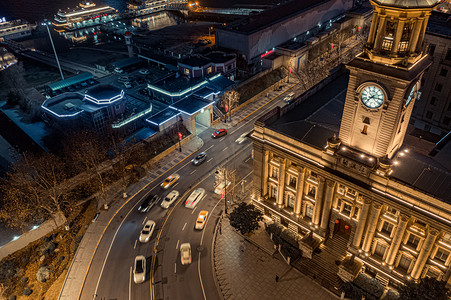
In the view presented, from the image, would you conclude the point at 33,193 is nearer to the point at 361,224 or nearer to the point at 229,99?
the point at 229,99

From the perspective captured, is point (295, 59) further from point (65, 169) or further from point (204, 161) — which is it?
point (65, 169)

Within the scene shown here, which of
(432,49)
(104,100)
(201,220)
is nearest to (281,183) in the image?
(201,220)

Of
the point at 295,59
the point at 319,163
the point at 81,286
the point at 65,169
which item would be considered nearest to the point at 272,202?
the point at 319,163

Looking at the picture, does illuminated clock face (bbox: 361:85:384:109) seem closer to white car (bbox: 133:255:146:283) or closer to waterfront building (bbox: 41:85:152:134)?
white car (bbox: 133:255:146:283)

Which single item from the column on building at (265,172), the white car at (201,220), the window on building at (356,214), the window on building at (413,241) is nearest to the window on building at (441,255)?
the window on building at (413,241)

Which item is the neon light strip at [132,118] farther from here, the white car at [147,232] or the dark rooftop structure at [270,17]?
the dark rooftop structure at [270,17]

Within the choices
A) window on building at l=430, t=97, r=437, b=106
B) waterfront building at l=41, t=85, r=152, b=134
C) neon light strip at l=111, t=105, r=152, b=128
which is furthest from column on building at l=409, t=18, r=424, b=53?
neon light strip at l=111, t=105, r=152, b=128
